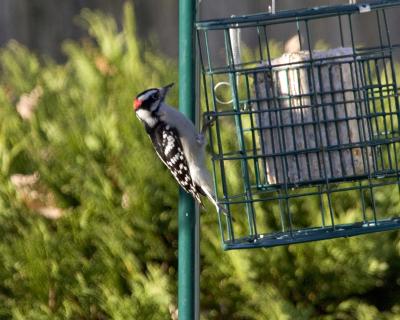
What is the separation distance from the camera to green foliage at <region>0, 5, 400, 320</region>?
418 centimetres

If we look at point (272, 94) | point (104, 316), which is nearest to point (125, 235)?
point (104, 316)

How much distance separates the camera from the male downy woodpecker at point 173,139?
4207 millimetres

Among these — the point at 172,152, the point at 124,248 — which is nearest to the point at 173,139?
the point at 172,152

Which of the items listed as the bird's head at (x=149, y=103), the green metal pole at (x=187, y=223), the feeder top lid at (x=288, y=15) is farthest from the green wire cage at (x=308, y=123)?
the bird's head at (x=149, y=103)

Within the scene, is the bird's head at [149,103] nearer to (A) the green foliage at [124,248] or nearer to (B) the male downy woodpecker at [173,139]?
(B) the male downy woodpecker at [173,139]

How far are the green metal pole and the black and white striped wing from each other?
457 mm

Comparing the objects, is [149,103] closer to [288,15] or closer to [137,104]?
[137,104]

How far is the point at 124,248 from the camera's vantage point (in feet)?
14.1

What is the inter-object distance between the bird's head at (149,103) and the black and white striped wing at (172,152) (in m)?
0.07

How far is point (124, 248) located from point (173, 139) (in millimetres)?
554

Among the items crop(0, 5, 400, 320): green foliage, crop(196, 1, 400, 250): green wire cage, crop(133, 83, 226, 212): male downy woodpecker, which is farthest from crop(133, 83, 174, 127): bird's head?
crop(196, 1, 400, 250): green wire cage

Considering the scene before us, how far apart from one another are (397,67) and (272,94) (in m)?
1.44

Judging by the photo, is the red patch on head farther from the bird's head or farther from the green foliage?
the green foliage

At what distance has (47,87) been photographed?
16.2 ft
